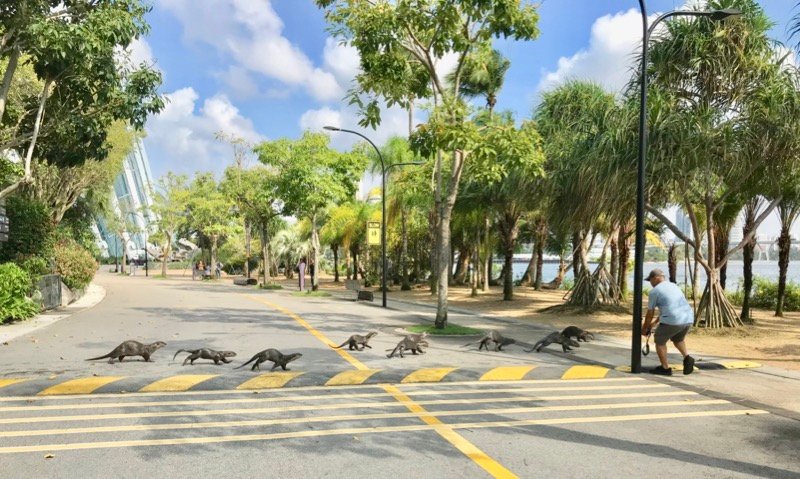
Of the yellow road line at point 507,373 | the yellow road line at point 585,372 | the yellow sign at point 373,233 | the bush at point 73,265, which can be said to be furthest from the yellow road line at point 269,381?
the yellow sign at point 373,233

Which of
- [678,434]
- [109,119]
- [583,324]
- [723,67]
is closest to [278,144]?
[109,119]

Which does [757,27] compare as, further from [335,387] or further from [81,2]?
[81,2]

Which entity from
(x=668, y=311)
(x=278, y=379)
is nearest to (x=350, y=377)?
(x=278, y=379)

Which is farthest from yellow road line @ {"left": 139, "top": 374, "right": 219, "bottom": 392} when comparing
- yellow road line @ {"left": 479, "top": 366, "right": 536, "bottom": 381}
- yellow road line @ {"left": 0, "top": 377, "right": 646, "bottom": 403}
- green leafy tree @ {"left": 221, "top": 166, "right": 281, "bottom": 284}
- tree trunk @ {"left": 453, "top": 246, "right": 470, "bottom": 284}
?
tree trunk @ {"left": 453, "top": 246, "right": 470, "bottom": 284}

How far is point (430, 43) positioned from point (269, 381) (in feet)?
31.0

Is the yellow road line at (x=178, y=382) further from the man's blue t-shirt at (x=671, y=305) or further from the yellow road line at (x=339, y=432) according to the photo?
the man's blue t-shirt at (x=671, y=305)

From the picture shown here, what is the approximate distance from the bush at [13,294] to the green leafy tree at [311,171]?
623 inches

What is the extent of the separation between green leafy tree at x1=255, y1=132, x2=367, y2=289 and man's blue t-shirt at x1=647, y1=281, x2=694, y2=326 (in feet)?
77.7

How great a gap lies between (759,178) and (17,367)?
17.4 meters

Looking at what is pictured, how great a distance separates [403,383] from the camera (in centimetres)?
869

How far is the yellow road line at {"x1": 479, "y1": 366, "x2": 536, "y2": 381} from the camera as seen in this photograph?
9.16 meters

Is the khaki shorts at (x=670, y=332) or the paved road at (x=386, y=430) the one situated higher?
the khaki shorts at (x=670, y=332)

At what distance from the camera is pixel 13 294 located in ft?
53.8

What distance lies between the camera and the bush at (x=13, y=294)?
15.9m
